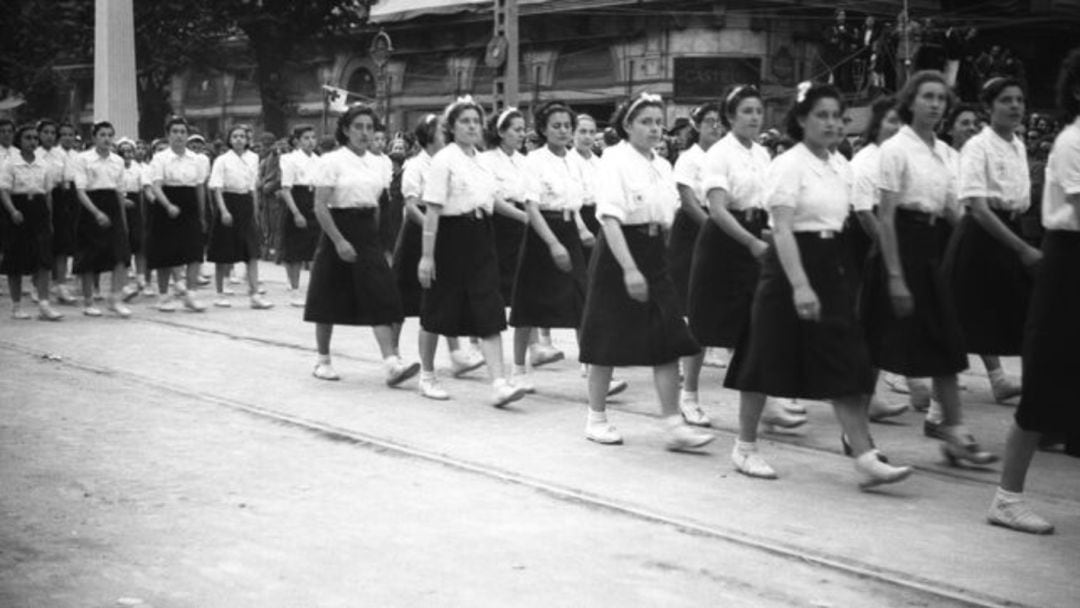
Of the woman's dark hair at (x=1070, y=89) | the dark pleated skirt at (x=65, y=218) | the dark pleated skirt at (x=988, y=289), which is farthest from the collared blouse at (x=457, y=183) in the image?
the dark pleated skirt at (x=65, y=218)

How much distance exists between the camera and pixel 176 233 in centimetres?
1533

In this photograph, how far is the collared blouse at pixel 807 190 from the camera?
6.52m

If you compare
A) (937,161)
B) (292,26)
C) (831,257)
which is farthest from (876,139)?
(292,26)

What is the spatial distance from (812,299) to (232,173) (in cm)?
1112

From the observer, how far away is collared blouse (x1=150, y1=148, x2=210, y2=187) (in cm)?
1531

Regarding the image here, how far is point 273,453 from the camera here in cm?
748

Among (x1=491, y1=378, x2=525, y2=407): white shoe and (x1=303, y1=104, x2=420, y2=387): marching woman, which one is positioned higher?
(x1=303, y1=104, x2=420, y2=387): marching woman

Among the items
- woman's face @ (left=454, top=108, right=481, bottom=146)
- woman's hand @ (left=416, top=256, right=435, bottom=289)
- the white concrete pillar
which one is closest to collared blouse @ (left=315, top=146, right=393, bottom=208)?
woman's face @ (left=454, top=108, right=481, bottom=146)

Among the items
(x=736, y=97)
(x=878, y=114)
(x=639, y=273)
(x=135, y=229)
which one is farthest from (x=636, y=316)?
(x=135, y=229)

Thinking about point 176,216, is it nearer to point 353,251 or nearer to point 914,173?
point 353,251

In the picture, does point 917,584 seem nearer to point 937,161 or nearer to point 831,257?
point 831,257

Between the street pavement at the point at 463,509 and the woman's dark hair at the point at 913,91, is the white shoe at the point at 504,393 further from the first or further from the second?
the woman's dark hair at the point at 913,91

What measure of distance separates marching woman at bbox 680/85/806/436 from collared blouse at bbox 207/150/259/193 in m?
8.81

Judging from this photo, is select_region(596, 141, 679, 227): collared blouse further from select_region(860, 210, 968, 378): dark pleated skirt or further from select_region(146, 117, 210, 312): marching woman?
select_region(146, 117, 210, 312): marching woman
